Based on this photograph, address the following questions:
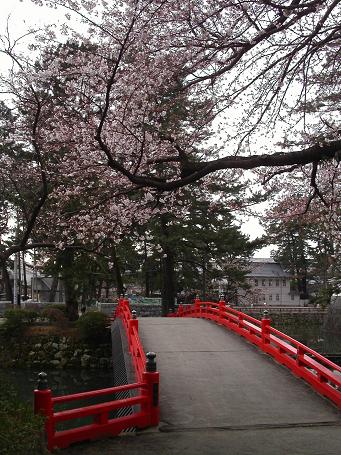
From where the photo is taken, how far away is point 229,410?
8422 millimetres

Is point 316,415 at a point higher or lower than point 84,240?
lower

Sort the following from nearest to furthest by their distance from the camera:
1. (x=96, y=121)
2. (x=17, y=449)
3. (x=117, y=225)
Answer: (x=17, y=449), (x=96, y=121), (x=117, y=225)

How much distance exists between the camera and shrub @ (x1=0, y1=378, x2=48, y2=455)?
442 cm

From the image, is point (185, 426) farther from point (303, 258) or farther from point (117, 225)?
point (303, 258)

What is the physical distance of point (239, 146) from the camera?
30.3 ft

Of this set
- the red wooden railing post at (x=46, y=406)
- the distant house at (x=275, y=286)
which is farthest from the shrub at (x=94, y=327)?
the distant house at (x=275, y=286)

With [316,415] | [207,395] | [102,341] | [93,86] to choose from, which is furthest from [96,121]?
[102,341]

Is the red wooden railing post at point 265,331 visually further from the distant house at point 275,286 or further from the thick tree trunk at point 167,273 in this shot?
the distant house at point 275,286

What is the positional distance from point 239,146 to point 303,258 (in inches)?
1835

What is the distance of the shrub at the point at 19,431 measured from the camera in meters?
4.42

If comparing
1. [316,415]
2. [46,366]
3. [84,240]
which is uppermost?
[84,240]

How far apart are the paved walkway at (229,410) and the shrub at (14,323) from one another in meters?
12.7

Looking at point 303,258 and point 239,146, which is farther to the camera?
point 303,258

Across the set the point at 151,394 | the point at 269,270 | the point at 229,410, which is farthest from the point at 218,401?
the point at 269,270
